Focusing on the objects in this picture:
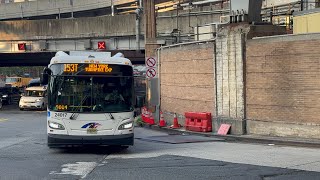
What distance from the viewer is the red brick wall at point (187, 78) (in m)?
22.1

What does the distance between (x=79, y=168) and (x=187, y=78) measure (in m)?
13.2

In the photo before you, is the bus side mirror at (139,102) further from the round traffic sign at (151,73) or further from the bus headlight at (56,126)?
the round traffic sign at (151,73)

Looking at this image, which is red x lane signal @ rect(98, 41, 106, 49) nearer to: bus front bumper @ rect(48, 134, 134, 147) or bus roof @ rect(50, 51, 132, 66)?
bus roof @ rect(50, 51, 132, 66)

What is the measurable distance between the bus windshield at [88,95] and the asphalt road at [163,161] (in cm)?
139

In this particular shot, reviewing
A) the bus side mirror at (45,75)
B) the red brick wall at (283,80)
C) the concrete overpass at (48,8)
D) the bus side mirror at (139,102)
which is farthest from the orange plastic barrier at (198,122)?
the concrete overpass at (48,8)

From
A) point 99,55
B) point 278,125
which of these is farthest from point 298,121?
point 99,55

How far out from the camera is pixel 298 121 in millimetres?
17625

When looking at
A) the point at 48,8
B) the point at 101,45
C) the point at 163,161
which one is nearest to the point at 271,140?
the point at 163,161

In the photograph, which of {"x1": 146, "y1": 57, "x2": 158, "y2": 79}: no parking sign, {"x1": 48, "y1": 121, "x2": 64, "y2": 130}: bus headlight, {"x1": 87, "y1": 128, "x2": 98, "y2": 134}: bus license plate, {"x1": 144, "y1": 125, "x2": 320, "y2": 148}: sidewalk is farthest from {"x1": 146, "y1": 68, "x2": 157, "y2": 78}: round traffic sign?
{"x1": 48, "y1": 121, "x2": 64, "y2": 130}: bus headlight

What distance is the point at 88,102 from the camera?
565 inches

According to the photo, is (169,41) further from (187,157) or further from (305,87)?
(187,157)

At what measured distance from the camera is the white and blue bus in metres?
14.2

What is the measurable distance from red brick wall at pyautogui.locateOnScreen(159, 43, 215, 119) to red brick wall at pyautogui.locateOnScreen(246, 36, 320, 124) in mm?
2715

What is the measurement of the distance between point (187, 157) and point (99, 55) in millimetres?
4349
